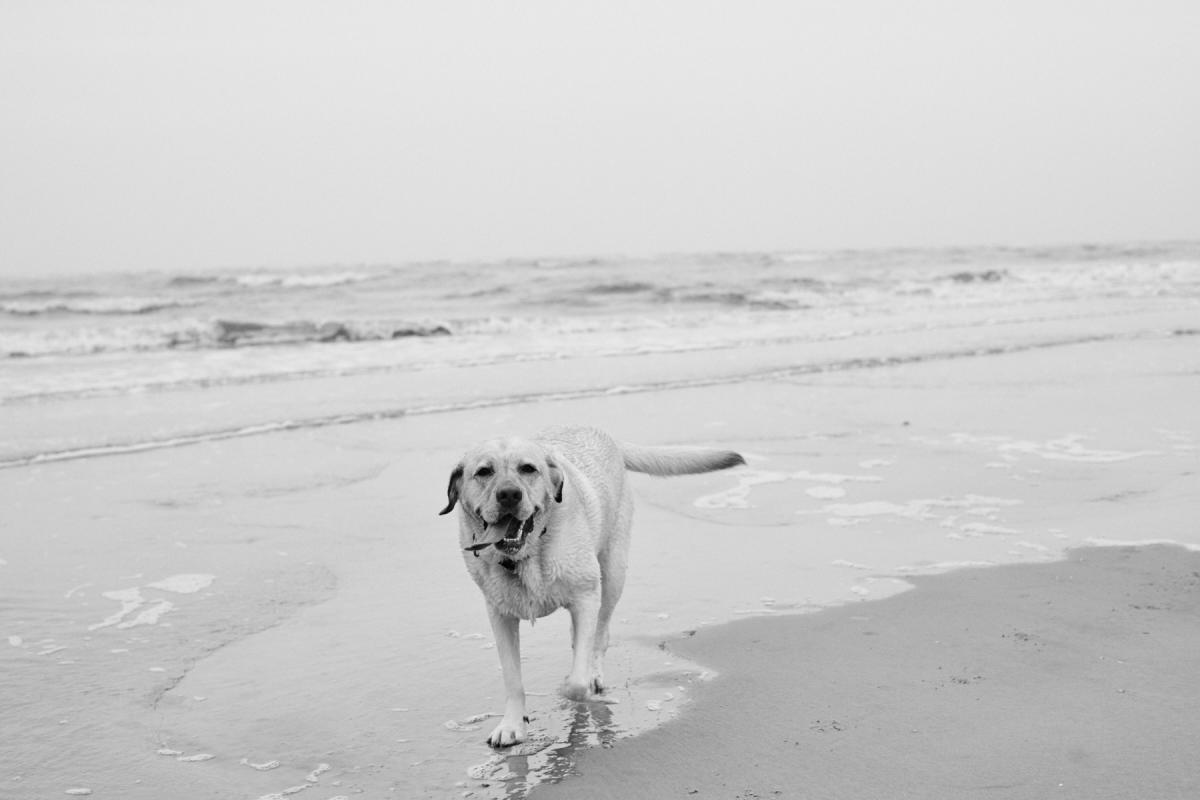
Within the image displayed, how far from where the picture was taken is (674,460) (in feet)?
16.5

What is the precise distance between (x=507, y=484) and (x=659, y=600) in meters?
1.69

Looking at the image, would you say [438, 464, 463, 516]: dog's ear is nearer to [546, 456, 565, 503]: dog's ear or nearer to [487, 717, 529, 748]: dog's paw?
[546, 456, 565, 503]: dog's ear

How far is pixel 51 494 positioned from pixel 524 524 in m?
5.23

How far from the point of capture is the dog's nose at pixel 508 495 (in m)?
3.75

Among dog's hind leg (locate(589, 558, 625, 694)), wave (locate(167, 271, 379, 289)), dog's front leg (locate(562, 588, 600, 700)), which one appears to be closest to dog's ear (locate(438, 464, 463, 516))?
dog's front leg (locate(562, 588, 600, 700))

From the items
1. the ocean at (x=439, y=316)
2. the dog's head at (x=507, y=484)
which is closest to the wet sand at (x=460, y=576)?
the dog's head at (x=507, y=484)

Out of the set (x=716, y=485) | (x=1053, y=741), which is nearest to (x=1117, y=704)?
(x=1053, y=741)

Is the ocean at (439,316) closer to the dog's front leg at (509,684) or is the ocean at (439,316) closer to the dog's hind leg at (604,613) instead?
the dog's hind leg at (604,613)

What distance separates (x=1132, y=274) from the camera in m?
38.7

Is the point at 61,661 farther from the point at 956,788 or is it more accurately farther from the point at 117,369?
the point at 117,369

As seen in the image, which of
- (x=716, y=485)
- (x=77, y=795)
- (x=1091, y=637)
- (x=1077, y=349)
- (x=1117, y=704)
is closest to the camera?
(x=77, y=795)

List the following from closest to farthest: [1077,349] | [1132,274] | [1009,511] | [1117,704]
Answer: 1. [1117,704]
2. [1009,511]
3. [1077,349]
4. [1132,274]

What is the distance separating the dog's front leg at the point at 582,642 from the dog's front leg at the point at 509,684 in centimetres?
16

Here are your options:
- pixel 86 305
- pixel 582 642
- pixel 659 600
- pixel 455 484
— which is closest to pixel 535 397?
pixel 659 600
